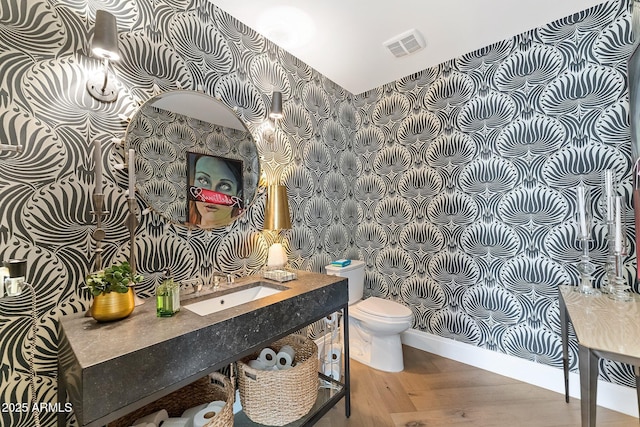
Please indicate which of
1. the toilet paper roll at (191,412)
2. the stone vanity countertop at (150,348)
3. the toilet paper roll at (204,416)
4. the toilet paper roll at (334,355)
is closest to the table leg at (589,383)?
the stone vanity countertop at (150,348)

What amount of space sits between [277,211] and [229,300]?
24.1 inches

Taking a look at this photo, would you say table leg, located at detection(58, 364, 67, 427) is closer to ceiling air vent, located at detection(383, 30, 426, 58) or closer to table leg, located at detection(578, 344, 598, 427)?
table leg, located at detection(578, 344, 598, 427)

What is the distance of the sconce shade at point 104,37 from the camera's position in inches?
43.0

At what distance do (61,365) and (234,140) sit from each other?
1301 millimetres

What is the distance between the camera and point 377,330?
2.03 meters

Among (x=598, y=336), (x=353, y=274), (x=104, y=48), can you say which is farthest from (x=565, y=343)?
(x=104, y=48)

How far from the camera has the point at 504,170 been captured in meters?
2.04

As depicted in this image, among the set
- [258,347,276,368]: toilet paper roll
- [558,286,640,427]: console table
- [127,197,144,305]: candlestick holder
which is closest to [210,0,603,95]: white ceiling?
[127,197,144,305]: candlestick holder

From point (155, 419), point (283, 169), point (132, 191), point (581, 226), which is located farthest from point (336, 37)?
point (155, 419)

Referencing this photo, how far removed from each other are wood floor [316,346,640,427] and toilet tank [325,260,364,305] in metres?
0.56

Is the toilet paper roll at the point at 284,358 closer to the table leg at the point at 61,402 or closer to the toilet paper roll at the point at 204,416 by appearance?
the toilet paper roll at the point at 204,416

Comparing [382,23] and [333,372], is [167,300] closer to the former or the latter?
[333,372]

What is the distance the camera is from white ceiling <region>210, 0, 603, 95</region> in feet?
5.52

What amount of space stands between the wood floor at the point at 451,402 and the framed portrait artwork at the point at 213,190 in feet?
4.45
